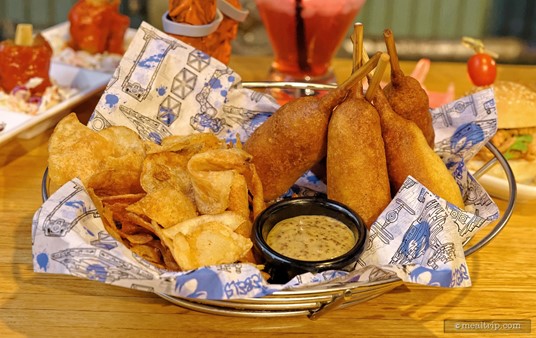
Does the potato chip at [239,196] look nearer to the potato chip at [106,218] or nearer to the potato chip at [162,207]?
the potato chip at [162,207]

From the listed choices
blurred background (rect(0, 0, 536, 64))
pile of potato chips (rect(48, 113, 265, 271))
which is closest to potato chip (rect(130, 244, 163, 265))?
pile of potato chips (rect(48, 113, 265, 271))

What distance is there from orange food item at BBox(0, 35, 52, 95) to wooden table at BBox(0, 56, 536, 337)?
681 millimetres

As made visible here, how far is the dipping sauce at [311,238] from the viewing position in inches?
53.8

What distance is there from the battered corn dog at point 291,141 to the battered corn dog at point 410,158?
0.11 metres

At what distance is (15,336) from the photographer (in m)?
1.31

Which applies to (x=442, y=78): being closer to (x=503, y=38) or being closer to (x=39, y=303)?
(x=39, y=303)

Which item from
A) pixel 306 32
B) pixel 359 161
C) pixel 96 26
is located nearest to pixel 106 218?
pixel 359 161

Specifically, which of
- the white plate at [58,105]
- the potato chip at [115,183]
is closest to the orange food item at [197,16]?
the white plate at [58,105]

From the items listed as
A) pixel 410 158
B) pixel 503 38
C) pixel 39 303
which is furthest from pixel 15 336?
pixel 503 38

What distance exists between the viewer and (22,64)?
2191 mm

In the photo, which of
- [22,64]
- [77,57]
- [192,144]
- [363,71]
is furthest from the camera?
[77,57]

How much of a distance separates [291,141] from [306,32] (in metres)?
0.83

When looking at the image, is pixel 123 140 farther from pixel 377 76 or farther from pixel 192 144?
pixel 377 76

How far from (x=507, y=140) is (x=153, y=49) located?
102 centimetres
